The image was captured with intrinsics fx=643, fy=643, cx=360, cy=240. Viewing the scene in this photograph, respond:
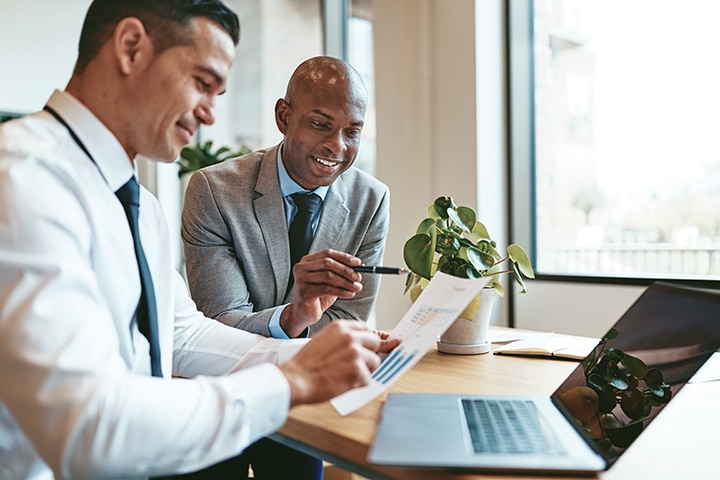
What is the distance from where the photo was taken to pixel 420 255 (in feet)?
4.59

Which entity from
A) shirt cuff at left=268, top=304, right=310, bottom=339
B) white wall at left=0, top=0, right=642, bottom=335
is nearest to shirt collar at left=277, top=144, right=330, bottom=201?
shirt cuff at left=268, top=304, right=310, bottom=339

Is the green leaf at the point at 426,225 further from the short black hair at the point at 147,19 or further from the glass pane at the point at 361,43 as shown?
the glass pane at the point at 361,43

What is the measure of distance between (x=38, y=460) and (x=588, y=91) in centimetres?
255

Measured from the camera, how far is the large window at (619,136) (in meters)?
2.44

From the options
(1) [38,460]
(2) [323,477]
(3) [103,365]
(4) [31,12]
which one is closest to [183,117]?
(3) [103,365]

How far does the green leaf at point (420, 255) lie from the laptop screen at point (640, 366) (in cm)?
40

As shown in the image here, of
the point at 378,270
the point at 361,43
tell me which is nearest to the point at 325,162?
the point at 378,270

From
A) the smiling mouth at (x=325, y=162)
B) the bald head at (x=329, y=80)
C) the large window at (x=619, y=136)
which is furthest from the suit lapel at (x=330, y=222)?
the large window at (x=619, y=136)

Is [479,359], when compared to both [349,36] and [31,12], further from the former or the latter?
[31,12]

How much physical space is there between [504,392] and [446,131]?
1979 millimetres

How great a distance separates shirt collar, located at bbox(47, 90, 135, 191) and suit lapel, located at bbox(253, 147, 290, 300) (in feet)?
2.67

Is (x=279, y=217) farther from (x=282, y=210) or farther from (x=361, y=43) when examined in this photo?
(x=361, y=43)

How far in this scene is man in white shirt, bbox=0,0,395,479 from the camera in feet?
2.30

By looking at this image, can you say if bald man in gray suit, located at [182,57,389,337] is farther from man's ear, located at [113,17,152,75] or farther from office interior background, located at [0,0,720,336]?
office interior background, located at [0,0,720,336]
